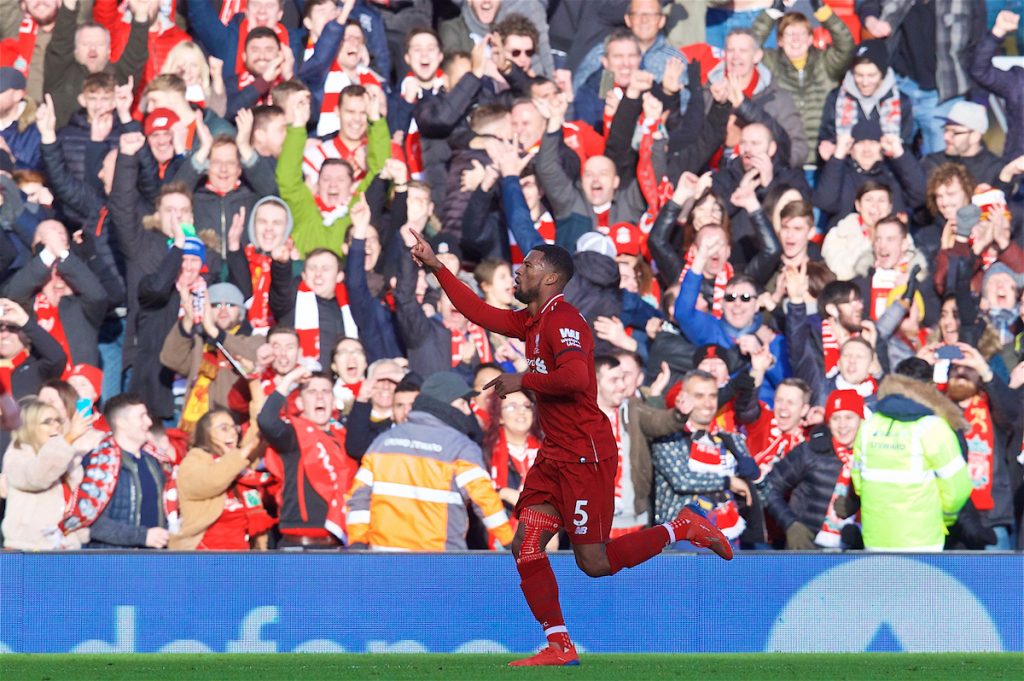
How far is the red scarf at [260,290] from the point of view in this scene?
11.4 meters

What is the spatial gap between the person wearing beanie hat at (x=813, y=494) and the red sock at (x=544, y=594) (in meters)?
3.42

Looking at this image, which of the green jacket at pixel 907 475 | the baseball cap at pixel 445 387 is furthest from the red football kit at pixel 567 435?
the green jacket at pixel 907 475

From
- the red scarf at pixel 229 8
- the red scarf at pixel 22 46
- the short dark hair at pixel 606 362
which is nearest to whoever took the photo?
the short dark hair at pixel 606 362

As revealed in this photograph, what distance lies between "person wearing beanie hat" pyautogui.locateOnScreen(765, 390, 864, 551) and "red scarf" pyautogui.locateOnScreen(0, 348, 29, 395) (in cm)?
521

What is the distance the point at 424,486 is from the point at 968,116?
5.60 metres

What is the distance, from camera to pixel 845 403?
1092 centimetres

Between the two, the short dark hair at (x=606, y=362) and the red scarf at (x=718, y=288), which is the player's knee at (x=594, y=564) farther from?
the red scarf at (x=718, y=288)

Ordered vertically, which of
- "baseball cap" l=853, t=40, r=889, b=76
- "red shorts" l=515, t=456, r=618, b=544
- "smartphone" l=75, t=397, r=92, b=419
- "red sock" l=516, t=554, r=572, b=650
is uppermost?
"baseball cap" l=853, t=40, r=889, b=76

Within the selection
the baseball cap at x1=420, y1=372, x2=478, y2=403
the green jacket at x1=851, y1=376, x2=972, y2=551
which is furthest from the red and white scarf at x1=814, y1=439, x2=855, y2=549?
the baseball cap at x1=420, y1=372, x2=478, y2=403

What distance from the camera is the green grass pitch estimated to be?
7398mm

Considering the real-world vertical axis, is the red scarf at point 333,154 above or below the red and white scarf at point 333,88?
below

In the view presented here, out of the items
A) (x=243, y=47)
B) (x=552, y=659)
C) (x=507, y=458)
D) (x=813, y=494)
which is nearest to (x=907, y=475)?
(x=813, y=494)

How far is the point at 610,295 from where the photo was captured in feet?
37.3

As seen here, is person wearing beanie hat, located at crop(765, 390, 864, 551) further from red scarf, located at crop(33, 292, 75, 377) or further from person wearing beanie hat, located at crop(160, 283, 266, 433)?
red scarf, located at crop(33, 292, 75, 377)
